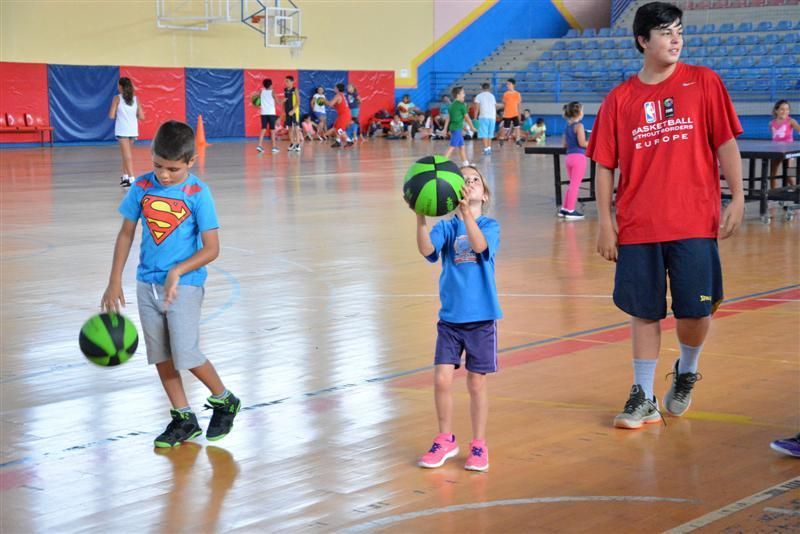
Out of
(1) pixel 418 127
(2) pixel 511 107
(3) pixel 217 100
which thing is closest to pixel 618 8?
Answer: (1) pixel 418 127

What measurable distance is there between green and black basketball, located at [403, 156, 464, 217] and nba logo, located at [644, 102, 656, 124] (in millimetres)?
1099

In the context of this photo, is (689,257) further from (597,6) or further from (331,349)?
(597,6)

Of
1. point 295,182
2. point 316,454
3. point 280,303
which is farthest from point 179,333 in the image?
point 295,182

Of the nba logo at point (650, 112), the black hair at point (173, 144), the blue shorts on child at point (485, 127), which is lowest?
the blue shorts on child at point (485, 127)

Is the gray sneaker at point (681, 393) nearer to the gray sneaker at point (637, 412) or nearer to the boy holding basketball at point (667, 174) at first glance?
the gray sneaker at point (637, 412)

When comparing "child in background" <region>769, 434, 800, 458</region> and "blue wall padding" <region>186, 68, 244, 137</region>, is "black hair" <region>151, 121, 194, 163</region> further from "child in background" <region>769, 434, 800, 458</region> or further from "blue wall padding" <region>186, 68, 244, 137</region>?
"blue wall padding" <region>186, 68, 244, 137</region>

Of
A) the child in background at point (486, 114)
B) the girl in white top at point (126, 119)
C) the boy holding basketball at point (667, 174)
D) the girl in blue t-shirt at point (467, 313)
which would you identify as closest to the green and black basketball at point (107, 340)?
the girl in blue t-shirt at point (467, 313)

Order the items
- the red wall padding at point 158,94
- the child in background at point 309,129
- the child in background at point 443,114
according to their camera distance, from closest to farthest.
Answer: the red wall padding at point 158,94 < the child in background at point 309,129 < the child in background at point 443,114

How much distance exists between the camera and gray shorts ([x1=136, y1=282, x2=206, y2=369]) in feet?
18.0

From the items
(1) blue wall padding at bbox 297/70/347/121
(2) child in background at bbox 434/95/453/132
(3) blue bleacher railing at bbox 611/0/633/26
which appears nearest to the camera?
(1) blue wall padding at bbox 297/70/347/121

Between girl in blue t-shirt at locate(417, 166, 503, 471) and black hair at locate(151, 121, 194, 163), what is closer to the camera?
girl in blue t-shirt at locate(417, 166, 503, 471)

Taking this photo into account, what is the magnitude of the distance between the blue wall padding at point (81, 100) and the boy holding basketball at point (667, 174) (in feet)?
97.0

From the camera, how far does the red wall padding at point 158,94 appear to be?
35.2 m

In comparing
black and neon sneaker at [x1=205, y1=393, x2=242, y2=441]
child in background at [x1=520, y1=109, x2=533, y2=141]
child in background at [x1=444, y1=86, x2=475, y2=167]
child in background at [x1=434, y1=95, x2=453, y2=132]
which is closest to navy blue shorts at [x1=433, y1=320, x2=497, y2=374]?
black and neon sneaker at [x1=205, y1=393, x2=242, y2=441]
